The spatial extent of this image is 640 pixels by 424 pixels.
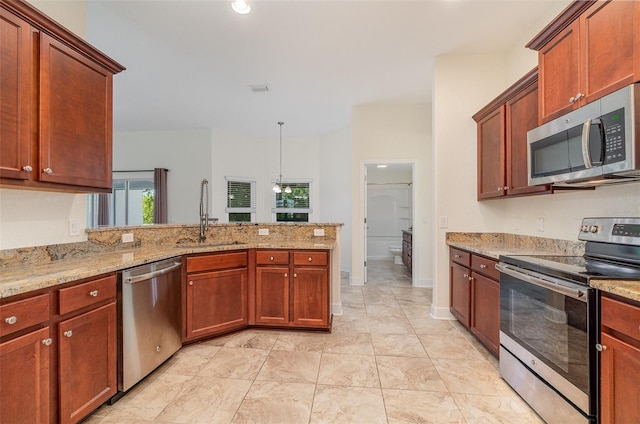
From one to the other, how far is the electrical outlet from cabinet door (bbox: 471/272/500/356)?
10.8 feet

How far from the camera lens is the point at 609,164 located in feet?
4.81

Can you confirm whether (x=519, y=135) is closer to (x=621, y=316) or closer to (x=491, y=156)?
(x=491, y=156)

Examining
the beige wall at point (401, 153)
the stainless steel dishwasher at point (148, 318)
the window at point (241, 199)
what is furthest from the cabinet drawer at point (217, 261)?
the window at point (241, 199)

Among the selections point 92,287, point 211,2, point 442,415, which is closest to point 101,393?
point 92,287

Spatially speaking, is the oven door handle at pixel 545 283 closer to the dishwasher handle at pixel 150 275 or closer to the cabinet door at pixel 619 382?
the cabinet door at pixel 619 382

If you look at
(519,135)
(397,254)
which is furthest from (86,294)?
(397,254)

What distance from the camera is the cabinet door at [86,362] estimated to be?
148 cm

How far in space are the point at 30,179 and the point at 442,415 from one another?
278cm

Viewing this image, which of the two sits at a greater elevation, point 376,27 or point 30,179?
point 376,27

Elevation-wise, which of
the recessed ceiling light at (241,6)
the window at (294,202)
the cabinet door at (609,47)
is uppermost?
the recessed ceiling light at (241,6)

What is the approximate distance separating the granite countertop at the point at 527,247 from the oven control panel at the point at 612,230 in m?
0.39

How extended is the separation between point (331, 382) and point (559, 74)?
2627 millimetres

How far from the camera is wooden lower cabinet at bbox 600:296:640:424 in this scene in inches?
45.6

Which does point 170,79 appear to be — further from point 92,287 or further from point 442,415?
point 442,415
